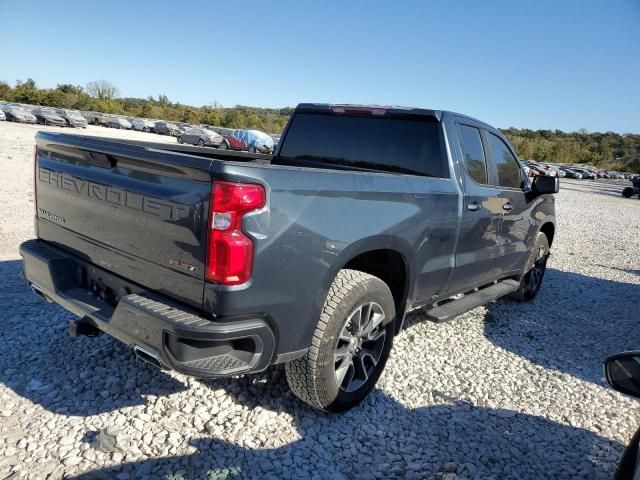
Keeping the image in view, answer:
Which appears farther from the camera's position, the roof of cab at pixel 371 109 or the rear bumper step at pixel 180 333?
the roof of cab at pixel 371 109

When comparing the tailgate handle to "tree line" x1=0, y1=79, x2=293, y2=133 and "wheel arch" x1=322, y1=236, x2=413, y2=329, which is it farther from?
"tree line" x1=0, y1=79, x2=293, y2=133

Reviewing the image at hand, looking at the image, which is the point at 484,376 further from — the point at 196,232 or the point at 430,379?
the point at 196,232

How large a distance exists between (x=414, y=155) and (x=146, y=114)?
7785 centimetres

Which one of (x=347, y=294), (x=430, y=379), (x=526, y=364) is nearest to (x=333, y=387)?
(x=347, y=294)

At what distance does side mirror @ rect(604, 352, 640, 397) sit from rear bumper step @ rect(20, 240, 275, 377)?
147cm

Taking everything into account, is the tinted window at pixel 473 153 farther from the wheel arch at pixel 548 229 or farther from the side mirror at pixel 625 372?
the side mirror at pixel 625 372

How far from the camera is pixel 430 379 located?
3.55 meters

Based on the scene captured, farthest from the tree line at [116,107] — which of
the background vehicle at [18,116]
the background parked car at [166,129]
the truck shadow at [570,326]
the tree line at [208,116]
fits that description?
the truck shadow at [570,326]

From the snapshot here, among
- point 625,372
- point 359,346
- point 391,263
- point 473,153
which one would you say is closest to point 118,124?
point 473,153

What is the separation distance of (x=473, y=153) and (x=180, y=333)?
297 cm

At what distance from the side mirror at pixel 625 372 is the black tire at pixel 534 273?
3869 millimetres

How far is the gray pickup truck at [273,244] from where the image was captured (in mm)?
2117

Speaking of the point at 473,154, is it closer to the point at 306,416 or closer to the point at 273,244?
the point at 273,244

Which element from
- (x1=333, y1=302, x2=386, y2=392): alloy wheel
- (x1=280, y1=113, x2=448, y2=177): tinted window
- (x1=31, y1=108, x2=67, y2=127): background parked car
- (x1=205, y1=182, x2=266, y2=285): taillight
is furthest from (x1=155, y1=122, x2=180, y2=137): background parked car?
(x1=205, y1=182, x2=266, y2=285): taillight
